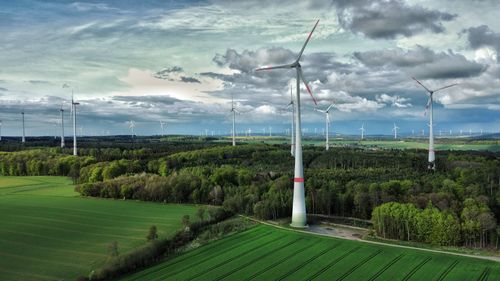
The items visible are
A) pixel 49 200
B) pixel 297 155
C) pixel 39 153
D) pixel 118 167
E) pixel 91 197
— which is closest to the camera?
pixel 297 155

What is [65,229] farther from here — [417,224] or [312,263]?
[417,224]

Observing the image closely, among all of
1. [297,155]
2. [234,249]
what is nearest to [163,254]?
[234,249]

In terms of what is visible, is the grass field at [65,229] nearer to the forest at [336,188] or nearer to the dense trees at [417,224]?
the forest at [336,188]

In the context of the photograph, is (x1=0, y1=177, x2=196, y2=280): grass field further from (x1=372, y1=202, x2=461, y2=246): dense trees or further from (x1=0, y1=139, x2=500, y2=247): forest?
(x1=372, y1=202, x2=461, y2=246): dense trees

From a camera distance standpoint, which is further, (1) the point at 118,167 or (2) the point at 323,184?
(1) the point at 118,167

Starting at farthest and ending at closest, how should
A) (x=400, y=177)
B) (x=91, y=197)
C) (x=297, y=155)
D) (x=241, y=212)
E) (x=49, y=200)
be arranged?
(x=400, y=177) < (x=91, y=197) < (x=49, y=200) < (x=241, y=212) < (x=297, y=155)

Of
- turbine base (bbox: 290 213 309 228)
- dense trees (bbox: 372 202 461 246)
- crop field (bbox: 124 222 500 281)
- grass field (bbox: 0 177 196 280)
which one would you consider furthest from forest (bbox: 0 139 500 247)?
turbine base (bbox: 290 213 309 228)

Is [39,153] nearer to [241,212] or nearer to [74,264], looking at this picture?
[241,212]
